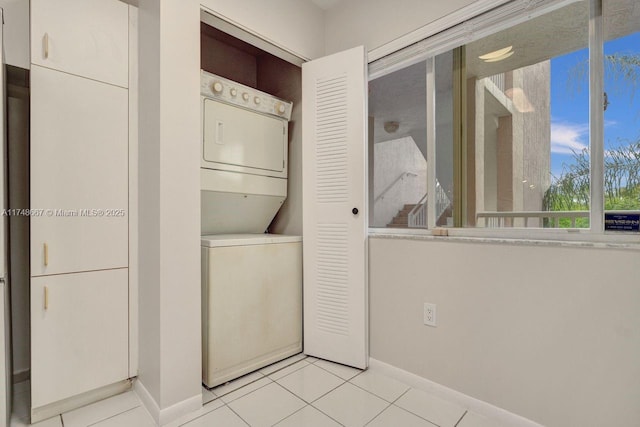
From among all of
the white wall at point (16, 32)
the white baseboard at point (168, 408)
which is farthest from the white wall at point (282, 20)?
the white baseboard at point (168, 408)

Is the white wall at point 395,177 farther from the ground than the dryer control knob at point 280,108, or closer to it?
closer to it

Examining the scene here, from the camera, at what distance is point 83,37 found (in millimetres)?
1569

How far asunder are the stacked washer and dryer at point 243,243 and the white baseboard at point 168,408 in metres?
0.17

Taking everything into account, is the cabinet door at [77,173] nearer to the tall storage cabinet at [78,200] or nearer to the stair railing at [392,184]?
the tall storage cabinet at [78,200]

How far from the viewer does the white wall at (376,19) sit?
1.79 meters

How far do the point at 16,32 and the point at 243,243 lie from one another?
5.16ft

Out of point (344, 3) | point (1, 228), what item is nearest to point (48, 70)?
point (1, 228)

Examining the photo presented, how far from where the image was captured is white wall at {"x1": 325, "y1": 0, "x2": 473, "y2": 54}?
1792mm

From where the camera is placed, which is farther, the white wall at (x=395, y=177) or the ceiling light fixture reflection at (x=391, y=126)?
the ceiling light fixture reflection at (x=391, y=126)

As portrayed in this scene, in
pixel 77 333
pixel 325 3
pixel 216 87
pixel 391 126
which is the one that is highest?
pixel 325 3

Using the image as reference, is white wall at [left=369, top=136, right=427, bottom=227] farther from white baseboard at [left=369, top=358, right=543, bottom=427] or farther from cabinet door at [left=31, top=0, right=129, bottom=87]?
cabinet door at [left=31, top=0, right=129, bottom=87]

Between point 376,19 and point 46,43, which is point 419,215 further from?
point 46,43

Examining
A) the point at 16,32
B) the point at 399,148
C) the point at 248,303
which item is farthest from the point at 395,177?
the point at 16,32

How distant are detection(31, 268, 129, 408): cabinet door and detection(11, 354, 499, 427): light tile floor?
0.53 ft
